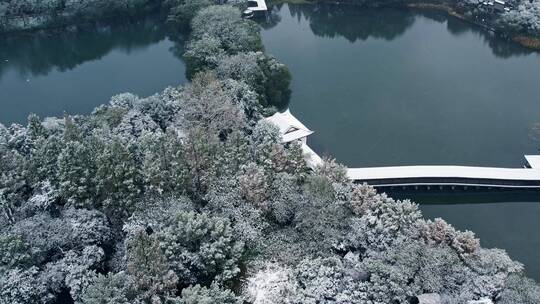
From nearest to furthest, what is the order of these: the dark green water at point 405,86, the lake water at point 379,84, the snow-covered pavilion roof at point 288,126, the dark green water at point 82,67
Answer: the lake water at point 379,84
the snow-covered pavilion roof at point 288,126
the dark green water at point 405,86
the dark green water at point 82,67

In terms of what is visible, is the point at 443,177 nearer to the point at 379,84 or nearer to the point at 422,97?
the point at 422,97

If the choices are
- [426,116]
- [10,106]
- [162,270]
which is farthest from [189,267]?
[10,106]

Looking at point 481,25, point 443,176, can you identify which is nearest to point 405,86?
point 443,176

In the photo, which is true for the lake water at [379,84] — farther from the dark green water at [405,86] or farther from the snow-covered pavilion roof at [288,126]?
the snow-covered pavilion roof at [288,126]

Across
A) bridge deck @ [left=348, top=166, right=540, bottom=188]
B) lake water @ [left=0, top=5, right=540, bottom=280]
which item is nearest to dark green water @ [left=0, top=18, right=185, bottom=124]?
lake water @ [left=0, top=5, right=540, bottom=280]

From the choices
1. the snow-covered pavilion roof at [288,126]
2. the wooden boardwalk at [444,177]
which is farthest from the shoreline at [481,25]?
the snow-covered pavilion roof at [288,126]

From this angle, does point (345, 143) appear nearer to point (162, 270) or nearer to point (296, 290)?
point (296, 290)
